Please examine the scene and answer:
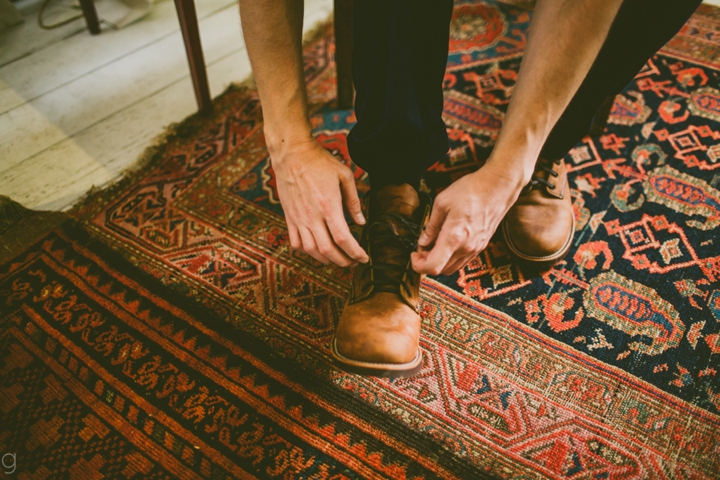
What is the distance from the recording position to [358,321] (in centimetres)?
79

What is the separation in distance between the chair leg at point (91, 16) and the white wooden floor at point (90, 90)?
0.03 meters

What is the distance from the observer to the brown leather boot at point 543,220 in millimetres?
957

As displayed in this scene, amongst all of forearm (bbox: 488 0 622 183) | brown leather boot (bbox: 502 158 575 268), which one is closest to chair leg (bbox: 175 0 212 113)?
forearm (bbox: 488 0 622 183)

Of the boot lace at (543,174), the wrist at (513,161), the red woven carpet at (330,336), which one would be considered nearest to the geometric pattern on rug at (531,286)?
the red woven carpet at (330,336)

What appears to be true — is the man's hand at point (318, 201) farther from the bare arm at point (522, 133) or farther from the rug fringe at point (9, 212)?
the rug fringe at point (9, 212)

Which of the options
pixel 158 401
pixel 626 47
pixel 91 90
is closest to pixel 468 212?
pixel 626 47

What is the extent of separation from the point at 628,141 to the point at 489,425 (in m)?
0.96

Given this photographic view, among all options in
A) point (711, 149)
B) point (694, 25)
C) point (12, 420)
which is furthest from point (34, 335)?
point (694, 25)

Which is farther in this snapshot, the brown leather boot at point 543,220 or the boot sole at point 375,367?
the brown leather boot at point 543,220

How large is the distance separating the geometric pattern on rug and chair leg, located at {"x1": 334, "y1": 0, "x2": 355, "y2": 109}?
80 mm

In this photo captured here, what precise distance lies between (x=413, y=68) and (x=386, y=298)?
0.44 m

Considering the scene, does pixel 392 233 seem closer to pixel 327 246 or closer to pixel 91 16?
pixel 327 246

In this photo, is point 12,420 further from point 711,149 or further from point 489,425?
point 711,149

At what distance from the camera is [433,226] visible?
706 millimetres
